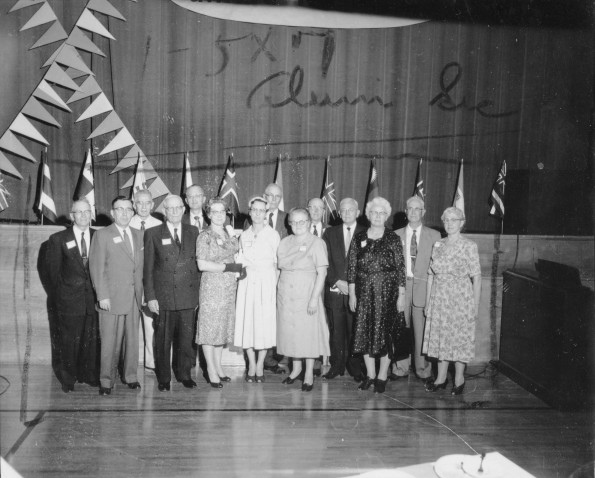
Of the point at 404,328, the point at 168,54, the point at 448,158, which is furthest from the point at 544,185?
the point at 168,54

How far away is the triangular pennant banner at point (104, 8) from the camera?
6.14 metres

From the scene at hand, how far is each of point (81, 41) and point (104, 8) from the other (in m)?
0.45

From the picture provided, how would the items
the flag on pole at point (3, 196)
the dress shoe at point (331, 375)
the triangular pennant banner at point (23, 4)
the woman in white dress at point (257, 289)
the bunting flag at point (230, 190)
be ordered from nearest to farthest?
the woman in white dress at point (257, 289)
the dress shoe at point (331, 375)
the flag on pole at point (3, 196)
the triangular pennant banner at point (23, 4)
the bunting flag at point (230, 190)

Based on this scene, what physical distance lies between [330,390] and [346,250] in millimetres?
1151

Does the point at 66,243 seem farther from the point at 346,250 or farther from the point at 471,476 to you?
the point at 471,476

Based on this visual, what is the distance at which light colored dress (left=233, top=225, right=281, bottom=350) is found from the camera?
14.7ft

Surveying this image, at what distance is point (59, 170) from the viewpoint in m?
6.33

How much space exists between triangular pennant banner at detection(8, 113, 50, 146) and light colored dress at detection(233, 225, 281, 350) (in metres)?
3.05

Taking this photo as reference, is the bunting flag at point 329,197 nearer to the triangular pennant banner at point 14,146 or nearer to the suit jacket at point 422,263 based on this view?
the suit jacket at point 422,263

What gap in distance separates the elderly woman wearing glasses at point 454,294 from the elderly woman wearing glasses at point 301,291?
0.90m

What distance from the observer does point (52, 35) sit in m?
6.05

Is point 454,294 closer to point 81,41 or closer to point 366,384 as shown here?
point 366,384

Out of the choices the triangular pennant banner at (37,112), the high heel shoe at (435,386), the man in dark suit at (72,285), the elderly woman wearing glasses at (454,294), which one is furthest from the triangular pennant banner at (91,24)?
the high heel shoe at (435,386)

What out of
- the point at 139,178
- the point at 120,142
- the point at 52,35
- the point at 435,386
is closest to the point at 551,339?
the point at 435,386
